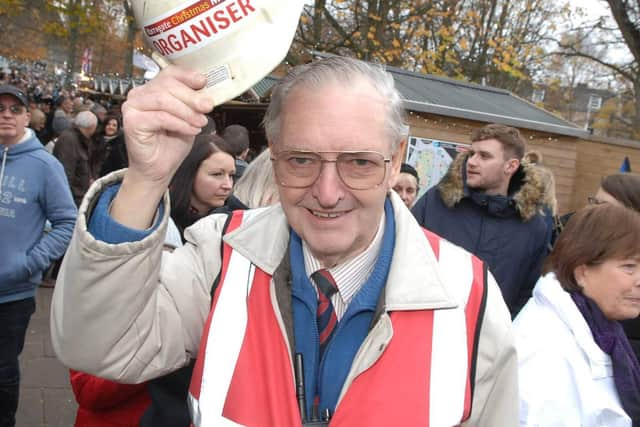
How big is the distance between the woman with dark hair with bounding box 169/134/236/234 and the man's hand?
228 centimetres

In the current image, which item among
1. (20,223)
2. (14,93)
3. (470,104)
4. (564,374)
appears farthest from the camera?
(470,104)

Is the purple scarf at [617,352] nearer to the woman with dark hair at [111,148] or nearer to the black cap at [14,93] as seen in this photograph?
the black cap at [14,93]

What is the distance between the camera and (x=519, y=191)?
4.35 m

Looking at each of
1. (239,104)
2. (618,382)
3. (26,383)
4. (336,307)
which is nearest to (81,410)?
(336,307)

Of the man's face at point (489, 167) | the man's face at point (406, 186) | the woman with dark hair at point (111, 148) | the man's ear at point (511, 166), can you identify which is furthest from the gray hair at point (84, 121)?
the man's ear at point (511, 166)

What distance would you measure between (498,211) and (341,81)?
295cm

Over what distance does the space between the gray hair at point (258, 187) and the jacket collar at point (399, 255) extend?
48.3 inches

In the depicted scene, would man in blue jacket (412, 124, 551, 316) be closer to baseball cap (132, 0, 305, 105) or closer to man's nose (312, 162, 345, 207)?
man's nose (312, 162, 345, 207)

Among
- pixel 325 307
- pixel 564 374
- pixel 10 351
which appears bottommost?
pixel 10 351

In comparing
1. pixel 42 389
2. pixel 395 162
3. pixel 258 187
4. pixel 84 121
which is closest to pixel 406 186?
pixel 258 187

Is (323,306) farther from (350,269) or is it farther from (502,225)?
(502,225)

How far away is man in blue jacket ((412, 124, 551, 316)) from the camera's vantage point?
427 centimetres

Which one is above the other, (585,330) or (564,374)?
(585,330)

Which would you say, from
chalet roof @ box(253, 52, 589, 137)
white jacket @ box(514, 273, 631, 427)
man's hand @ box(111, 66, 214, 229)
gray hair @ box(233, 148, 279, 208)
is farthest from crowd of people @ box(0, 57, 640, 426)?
chalet roof @ box(253, 52, 589, 137)
